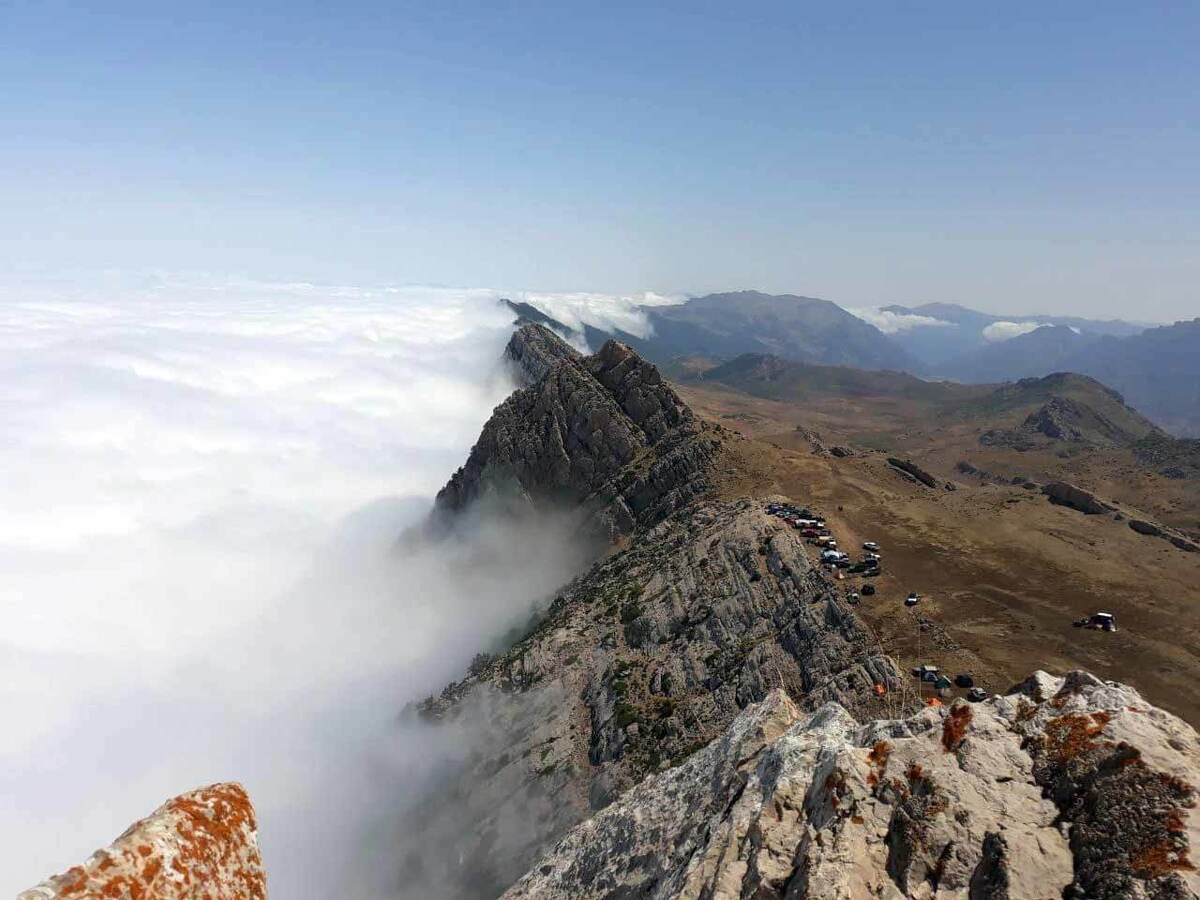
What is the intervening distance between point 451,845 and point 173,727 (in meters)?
162

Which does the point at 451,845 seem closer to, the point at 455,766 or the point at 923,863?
the point at 455,766

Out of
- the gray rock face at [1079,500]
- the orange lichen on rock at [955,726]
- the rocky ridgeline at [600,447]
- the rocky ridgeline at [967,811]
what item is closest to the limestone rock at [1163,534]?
the gray rock face at [1079,500]

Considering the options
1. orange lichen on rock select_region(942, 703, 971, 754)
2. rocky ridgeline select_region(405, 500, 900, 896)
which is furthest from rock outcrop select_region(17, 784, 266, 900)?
rocky ridgeline select_region(405, 500, 900, 896)

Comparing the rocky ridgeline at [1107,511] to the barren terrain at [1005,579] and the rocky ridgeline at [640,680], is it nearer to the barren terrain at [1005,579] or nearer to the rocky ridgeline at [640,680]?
the barren terrain at [1005,579]

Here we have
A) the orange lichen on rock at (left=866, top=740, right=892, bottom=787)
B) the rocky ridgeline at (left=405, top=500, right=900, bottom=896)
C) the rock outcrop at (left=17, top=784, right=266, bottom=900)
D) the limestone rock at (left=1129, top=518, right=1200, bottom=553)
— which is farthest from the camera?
the limestone rock at (left=1129, top=518, right=1200, bottom=553)

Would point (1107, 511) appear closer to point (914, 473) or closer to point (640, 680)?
point (914, 473)

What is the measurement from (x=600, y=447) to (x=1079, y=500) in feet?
275

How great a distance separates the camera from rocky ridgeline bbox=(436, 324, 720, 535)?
113438 millimetres

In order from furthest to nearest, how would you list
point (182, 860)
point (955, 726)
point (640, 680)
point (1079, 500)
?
point (1079, 500) → point (640, 680) → point (955, 726) → point (182, 860)

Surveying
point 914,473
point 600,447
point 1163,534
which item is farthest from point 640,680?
point 1163,534

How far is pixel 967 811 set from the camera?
15836 mm

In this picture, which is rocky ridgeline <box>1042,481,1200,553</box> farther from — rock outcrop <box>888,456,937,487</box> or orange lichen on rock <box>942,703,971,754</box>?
orange lichen on rock <box>942,703,971,754</box>

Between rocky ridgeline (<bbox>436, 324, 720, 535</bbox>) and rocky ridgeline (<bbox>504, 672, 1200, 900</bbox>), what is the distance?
87.2 m

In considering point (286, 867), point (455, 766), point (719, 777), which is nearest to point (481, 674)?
point (455, 766)
